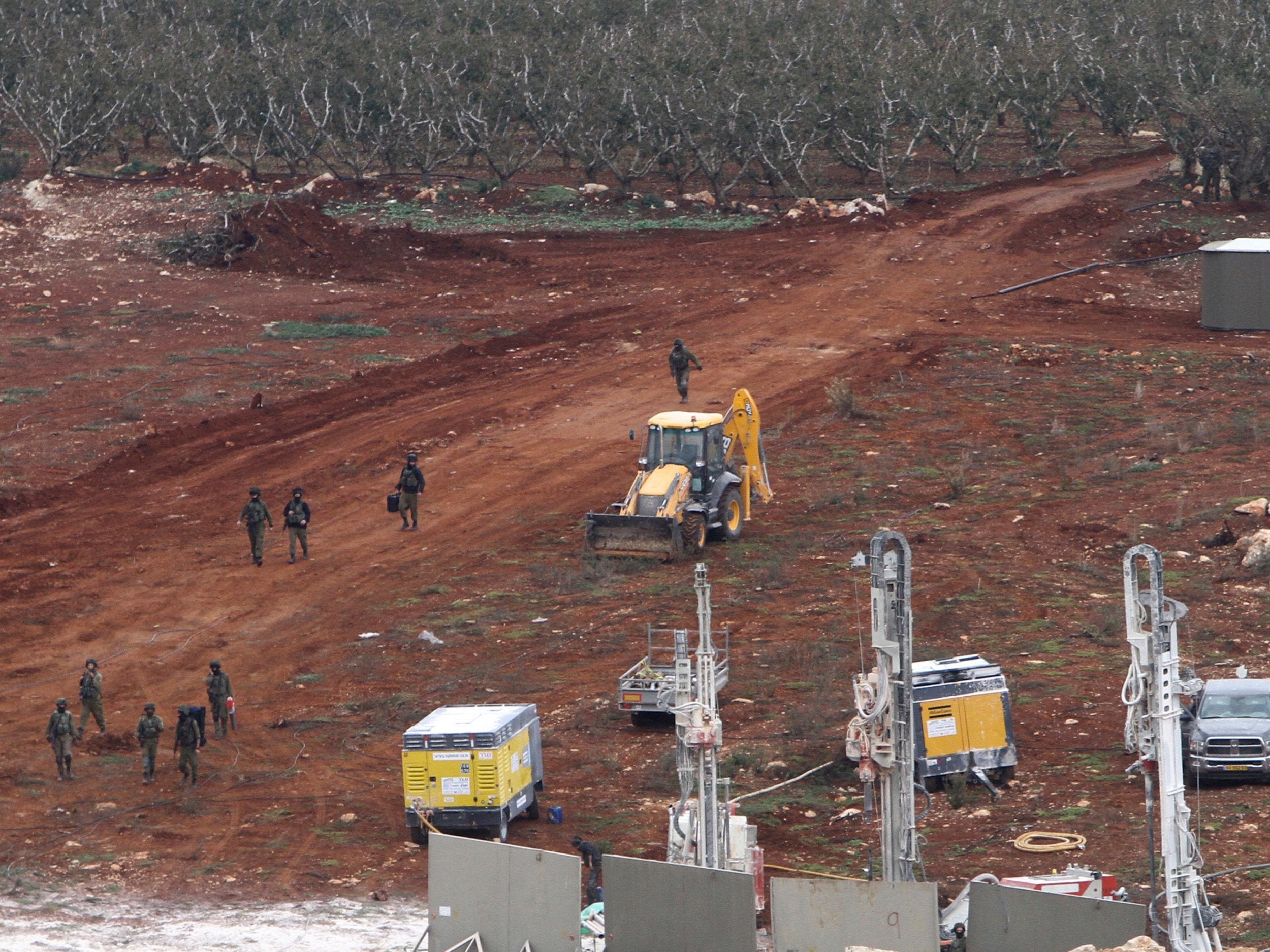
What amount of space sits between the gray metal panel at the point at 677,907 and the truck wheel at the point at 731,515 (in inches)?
532

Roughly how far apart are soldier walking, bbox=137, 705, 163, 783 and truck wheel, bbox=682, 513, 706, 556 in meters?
8.84

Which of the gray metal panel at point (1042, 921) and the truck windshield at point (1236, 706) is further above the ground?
the gray metal panel at point (1042, 921)

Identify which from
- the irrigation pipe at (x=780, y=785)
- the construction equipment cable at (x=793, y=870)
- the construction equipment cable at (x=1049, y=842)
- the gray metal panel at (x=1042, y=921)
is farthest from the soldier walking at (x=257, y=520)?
the gray metal panel at (x=1042, y=921)

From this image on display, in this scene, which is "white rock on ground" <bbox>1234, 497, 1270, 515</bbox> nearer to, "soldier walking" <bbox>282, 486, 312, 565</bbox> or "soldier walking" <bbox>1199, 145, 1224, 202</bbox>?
"soldier walking" <bbox>282, 486, 312, 565</bbox>

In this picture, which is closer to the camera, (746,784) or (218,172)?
(746,784)

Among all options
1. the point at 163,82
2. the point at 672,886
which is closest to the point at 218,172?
the point at 163,82

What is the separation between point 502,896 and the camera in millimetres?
14180

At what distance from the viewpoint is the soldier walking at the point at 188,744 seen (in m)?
19.1

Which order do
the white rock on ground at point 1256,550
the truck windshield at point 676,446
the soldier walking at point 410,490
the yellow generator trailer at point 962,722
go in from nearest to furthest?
the yellow generator trailer at point 962,722
the white rock on ground at point 1256,550
the truck windshield at point 676,446
the soldier walking at point 410,490

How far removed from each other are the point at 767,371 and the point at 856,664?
16204 millimetres

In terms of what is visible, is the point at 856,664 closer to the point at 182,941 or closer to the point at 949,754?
the point at 949,754

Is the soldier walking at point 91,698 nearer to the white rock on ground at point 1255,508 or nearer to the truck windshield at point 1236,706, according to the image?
the truck windshield at point 1236,706

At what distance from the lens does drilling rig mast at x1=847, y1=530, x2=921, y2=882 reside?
13.4m

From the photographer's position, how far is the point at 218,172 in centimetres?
5544
